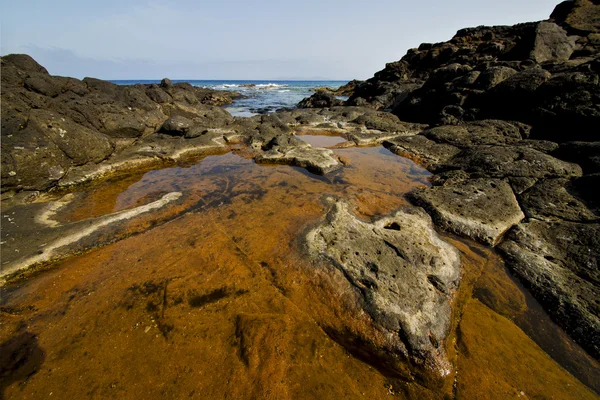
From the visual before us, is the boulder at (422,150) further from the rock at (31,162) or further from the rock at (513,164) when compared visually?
the rock at (31,162)

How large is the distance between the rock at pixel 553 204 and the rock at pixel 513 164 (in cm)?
66

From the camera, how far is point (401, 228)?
5164 mm

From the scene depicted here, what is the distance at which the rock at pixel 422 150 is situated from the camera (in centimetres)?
1034

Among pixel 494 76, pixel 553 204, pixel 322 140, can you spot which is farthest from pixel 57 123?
pixel 494 76

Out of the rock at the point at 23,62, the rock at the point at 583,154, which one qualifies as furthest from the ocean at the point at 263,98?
the rock at the point at 583,154

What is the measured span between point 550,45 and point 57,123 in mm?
30510

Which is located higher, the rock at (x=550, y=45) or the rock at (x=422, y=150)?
the rock at (x=550, y=45)

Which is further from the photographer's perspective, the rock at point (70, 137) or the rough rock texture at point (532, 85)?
the rough rock texture at point (532, 85)

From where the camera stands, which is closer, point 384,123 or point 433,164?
point 433,164

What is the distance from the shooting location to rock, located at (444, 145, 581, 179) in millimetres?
7129

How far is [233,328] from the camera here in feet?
11.3

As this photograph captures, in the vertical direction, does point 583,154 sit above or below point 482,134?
below

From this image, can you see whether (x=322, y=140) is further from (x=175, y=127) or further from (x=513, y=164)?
(x=513, y=164)

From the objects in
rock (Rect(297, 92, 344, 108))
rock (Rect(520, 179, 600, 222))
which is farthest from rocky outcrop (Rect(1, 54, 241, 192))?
rock (Rect(297, 92, 344, 108))
